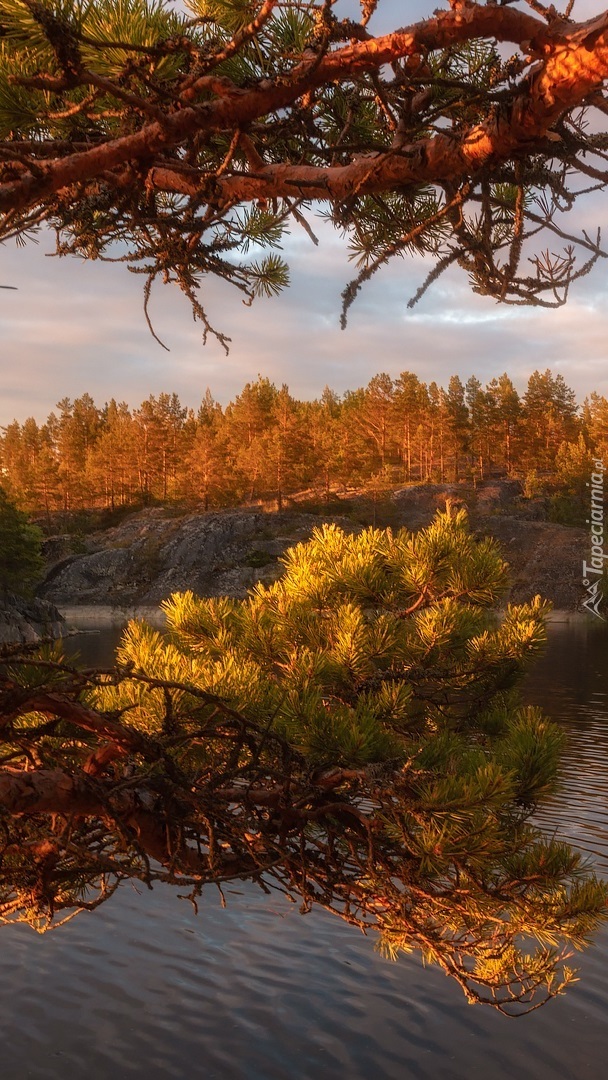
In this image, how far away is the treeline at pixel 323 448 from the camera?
79.0 m

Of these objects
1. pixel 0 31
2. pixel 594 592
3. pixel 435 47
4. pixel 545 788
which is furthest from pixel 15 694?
pixel 594 592

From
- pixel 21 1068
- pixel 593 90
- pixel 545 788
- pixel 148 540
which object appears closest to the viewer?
pixel 593 90

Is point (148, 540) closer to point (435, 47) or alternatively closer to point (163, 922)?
point (163, 922)

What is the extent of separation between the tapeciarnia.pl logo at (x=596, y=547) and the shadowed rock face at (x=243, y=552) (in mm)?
1017

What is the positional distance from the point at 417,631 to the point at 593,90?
11.7ft

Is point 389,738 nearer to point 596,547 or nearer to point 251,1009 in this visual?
point 251,1009

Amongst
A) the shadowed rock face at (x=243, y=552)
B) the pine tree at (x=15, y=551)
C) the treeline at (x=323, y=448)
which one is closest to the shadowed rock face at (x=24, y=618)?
the pine tree at (x=15, y=551)

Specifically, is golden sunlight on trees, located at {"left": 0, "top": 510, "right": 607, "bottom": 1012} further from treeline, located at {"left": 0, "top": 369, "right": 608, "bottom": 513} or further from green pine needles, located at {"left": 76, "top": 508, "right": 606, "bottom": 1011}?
treeline, located at {"left": 0, "top": 369, "right": 608, "bottom": 513}

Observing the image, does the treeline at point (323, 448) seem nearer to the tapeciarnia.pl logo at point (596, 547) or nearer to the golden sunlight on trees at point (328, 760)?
the tapeciarnia.pl logo at point (596, 547)

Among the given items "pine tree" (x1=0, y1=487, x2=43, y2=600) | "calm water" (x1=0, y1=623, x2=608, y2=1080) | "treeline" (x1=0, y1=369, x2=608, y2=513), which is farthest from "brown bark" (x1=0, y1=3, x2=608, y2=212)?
"treeline" (x1=0, y1=369, x2=608, y2=513)

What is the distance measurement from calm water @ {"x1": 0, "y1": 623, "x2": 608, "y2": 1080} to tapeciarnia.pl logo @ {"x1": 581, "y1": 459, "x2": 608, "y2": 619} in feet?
170

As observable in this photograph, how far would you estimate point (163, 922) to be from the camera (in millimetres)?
12516

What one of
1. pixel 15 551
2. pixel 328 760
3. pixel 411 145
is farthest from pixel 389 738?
pixel 15 551

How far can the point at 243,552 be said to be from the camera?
223 ft
